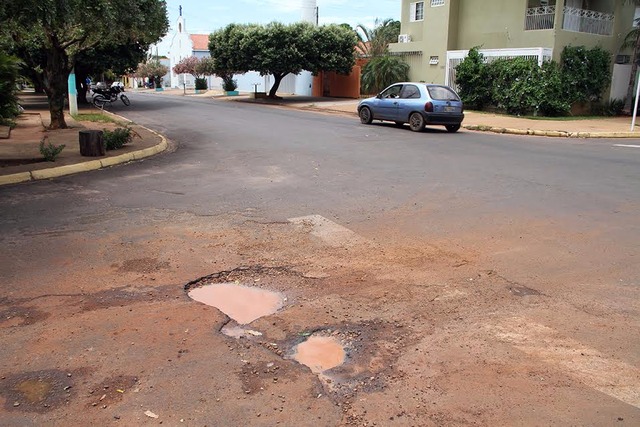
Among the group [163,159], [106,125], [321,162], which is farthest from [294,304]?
[106,125]

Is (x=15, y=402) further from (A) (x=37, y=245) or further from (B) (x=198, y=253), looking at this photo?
(A) (x=37, y=245)

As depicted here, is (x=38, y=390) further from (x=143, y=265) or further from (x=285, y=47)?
(x=285, y=47)

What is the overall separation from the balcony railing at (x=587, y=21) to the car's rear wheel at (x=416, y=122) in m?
12.6

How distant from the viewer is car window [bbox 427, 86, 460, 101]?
17.8 meters

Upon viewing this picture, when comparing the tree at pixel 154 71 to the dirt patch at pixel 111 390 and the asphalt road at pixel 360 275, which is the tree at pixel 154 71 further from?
the dirt patch at pixel 111 390

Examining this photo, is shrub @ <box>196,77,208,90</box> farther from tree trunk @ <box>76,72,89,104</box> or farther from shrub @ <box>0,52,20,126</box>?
shrub @ <box>0,52,20,126</box>

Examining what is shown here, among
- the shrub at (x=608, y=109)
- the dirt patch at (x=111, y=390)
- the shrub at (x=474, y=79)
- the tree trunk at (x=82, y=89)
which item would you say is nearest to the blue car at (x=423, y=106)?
the shrub at (x=474, y=79)

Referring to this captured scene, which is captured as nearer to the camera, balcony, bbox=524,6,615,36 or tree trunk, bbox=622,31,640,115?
balcony, bbox=524,6,615,36

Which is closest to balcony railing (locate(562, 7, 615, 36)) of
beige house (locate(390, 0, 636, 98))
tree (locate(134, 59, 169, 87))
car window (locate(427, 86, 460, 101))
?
beige house (locate(390, 0, 636, 98))

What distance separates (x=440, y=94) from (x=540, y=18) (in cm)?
1269

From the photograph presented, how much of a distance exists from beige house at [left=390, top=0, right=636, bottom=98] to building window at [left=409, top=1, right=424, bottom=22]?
0.06 metres

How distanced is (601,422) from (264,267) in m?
3.31

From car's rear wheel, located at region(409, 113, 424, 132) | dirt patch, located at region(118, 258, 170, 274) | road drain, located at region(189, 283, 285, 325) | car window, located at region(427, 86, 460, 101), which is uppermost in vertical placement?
car window, located at region(427, 86, 460, 101)

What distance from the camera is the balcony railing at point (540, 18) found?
26356mm
